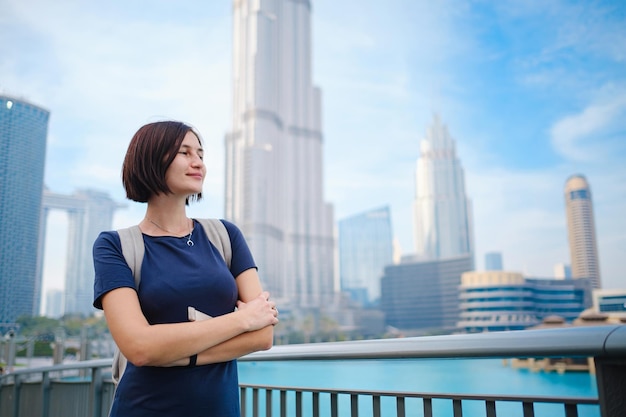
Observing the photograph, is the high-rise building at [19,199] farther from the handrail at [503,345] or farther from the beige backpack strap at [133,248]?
the handrail at [503,345]

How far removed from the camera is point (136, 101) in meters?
57.6

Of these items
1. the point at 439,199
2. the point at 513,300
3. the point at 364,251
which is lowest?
the point at 513,300

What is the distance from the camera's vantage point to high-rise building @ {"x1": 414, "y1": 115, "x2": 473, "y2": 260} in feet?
260

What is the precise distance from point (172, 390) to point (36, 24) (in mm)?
50240

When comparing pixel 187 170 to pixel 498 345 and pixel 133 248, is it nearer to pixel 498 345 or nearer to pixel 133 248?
pixel 133 248

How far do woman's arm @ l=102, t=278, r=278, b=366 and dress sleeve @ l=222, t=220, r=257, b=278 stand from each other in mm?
159

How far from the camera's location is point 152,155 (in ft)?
3.39

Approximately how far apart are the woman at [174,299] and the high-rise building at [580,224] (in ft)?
239

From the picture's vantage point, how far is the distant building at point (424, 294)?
187 feet

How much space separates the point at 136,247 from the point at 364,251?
88333mm

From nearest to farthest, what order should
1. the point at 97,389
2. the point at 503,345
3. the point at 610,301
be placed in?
the point at 503,345
the point at 97,389
the point at 610,301

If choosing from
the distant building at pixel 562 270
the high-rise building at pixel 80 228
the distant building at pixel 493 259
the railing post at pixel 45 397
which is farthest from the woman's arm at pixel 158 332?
the distant building at pixel 493 259

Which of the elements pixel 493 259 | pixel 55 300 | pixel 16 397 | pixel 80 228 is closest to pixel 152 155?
pixel 16 397

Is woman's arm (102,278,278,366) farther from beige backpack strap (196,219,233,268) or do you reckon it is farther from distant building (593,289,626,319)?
distant building (593,289,626,319)
